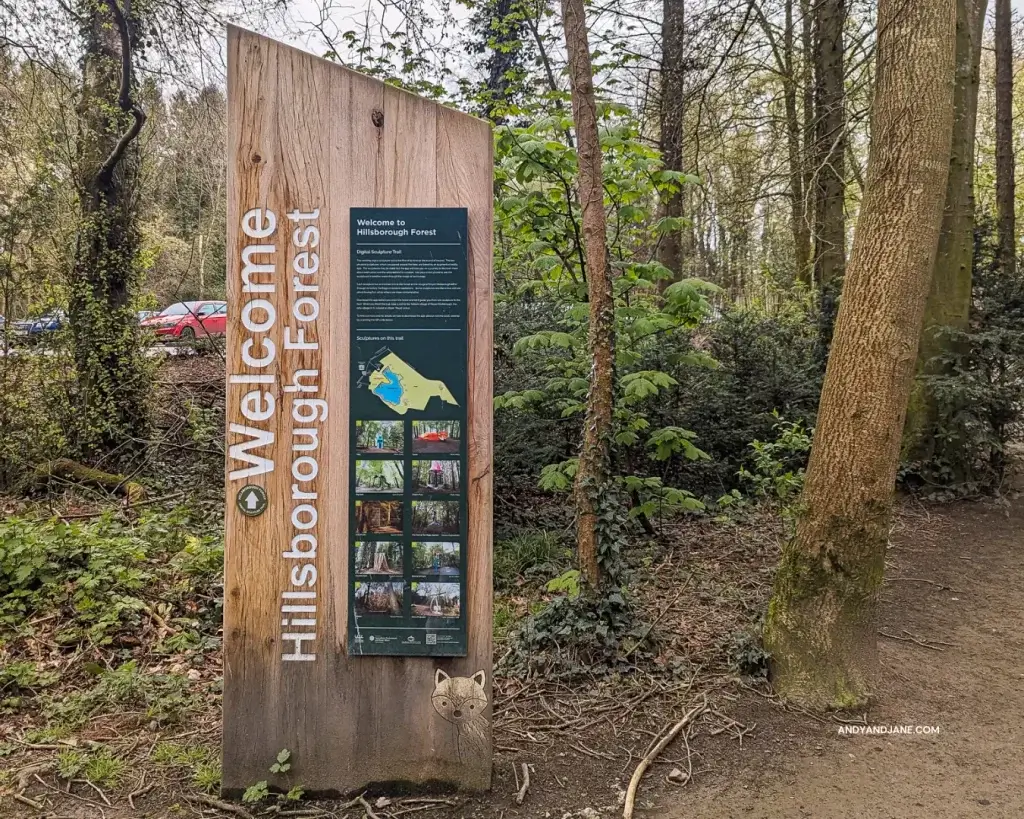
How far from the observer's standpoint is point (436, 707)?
3047 millimetres

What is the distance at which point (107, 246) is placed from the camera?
8.77m

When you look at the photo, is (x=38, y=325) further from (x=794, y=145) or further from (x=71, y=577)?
(x=794, y=145)

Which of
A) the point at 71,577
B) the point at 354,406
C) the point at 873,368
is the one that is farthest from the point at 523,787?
the point at 71,577

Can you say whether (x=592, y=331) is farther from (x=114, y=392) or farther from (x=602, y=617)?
(x=114, y=392)

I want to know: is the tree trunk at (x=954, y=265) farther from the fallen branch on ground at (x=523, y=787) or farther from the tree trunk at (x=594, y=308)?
the fallen branch on ground at (x=523, y=787)

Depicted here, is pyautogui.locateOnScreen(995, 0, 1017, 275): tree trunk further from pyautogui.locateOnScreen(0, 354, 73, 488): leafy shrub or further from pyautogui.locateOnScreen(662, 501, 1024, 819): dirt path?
pyautogui.locateOnScreen(0, 354, 73, 488): leafy shrub

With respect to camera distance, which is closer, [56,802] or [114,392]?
[56,802]

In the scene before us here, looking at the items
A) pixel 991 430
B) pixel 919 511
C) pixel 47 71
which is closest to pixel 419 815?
pixel 919 511

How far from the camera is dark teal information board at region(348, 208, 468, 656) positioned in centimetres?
297

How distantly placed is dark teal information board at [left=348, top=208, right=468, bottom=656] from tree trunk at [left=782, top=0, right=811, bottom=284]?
20.8 feet

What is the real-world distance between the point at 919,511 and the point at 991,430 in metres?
1.22

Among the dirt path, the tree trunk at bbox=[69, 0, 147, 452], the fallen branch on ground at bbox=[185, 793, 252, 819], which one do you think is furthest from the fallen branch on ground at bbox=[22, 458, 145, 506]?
the dirt path

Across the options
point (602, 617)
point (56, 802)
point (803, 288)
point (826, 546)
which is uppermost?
point (803, 288)

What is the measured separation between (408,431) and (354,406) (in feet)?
0.79
